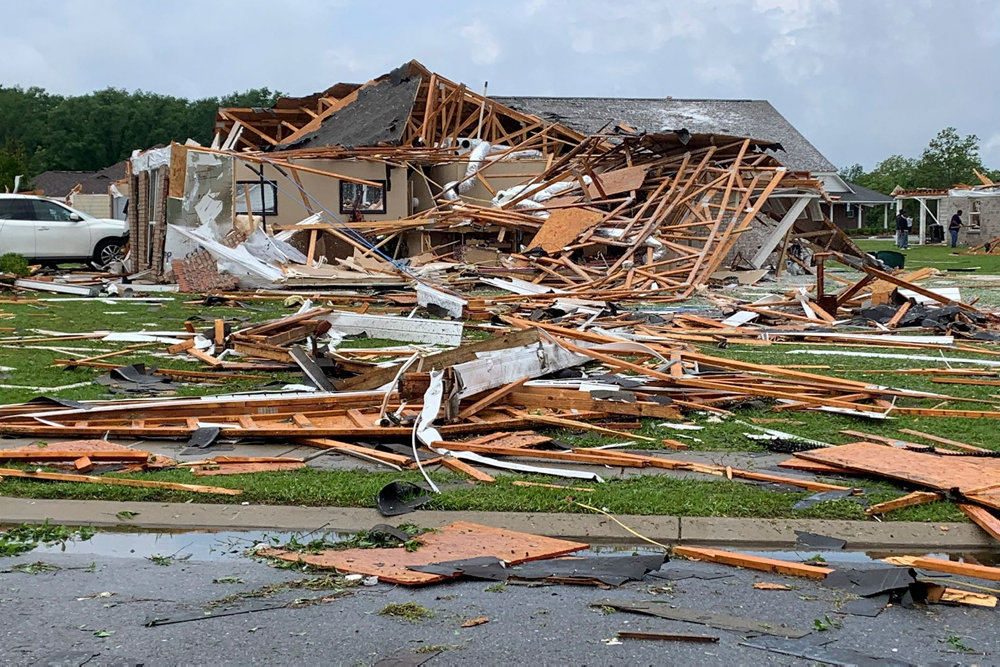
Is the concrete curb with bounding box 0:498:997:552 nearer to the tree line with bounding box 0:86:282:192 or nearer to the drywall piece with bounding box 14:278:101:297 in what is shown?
the drywall piece with bounding box 14:278:101:297

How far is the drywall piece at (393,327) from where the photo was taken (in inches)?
486

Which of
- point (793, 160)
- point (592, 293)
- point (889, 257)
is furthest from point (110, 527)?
point (793, 160)

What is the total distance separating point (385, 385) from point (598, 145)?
18567 mm

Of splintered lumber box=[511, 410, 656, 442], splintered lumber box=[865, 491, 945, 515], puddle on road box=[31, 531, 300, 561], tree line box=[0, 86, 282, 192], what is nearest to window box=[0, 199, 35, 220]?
splintered lumber box=[511, 410, 656, 442]

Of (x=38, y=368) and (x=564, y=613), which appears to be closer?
(x=564, y=613)

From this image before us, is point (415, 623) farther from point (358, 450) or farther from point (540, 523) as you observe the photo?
point (358, 450)

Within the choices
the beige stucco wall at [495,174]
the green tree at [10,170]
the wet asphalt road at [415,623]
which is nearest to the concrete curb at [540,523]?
the wet asphalt road at [415,623]

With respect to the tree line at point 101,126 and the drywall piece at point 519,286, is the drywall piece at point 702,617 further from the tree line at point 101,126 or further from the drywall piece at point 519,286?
the tree line at point 101,126

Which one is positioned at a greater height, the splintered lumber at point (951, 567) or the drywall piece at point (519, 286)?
the drywall piece at point (519, 286)

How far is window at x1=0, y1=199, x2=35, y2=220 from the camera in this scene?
24.0 meters

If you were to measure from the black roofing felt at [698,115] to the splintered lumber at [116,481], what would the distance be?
39.1 m

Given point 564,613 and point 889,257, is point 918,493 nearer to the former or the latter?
point 564,613

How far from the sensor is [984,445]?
708cm

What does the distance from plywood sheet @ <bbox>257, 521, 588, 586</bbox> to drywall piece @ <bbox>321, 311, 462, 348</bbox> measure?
6991 mm
